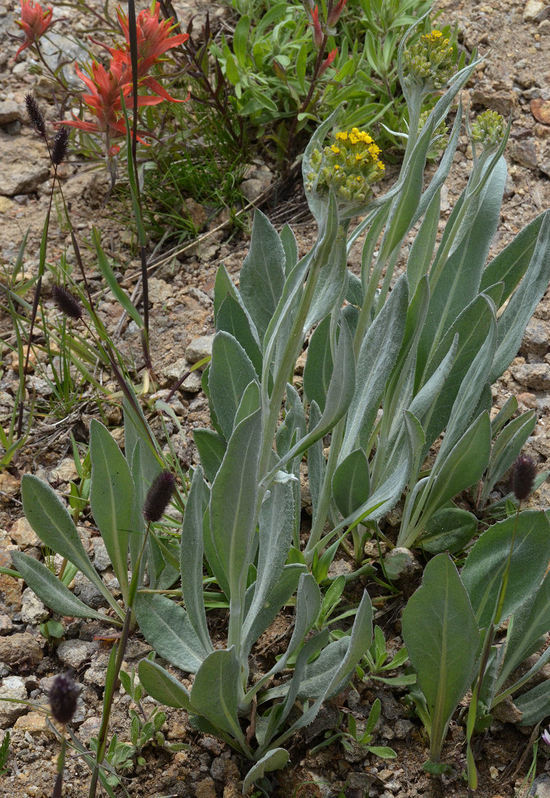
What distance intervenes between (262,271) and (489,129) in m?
0.59

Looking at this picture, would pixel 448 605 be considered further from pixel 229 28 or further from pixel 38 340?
pixel 229 28

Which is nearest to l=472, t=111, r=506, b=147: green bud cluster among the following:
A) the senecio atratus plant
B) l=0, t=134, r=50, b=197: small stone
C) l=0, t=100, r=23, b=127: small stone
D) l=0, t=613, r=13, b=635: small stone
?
the senecio atratus plant

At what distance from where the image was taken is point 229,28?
3.27 metres

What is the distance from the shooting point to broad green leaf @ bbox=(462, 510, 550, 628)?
1.51 meters

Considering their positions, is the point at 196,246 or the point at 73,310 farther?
the point at 196,246

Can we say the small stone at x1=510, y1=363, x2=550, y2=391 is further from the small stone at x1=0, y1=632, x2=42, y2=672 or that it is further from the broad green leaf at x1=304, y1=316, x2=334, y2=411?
the small stone at x1=0, y1=632, x2=42, y2=672

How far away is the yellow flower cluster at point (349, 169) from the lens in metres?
1.17

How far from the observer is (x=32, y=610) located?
1.84 metres

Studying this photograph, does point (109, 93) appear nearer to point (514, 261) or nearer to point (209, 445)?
point (209, 445)

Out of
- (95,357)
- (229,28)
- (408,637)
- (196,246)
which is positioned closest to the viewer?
(408,637)

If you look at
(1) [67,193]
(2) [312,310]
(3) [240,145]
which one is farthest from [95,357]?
(2) [312,310]

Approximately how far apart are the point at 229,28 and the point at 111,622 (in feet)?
7.94

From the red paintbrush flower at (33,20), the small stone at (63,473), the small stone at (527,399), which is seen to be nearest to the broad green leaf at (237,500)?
the small stone at (63,473)

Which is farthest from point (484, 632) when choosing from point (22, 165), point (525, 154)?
point (22, 165)
